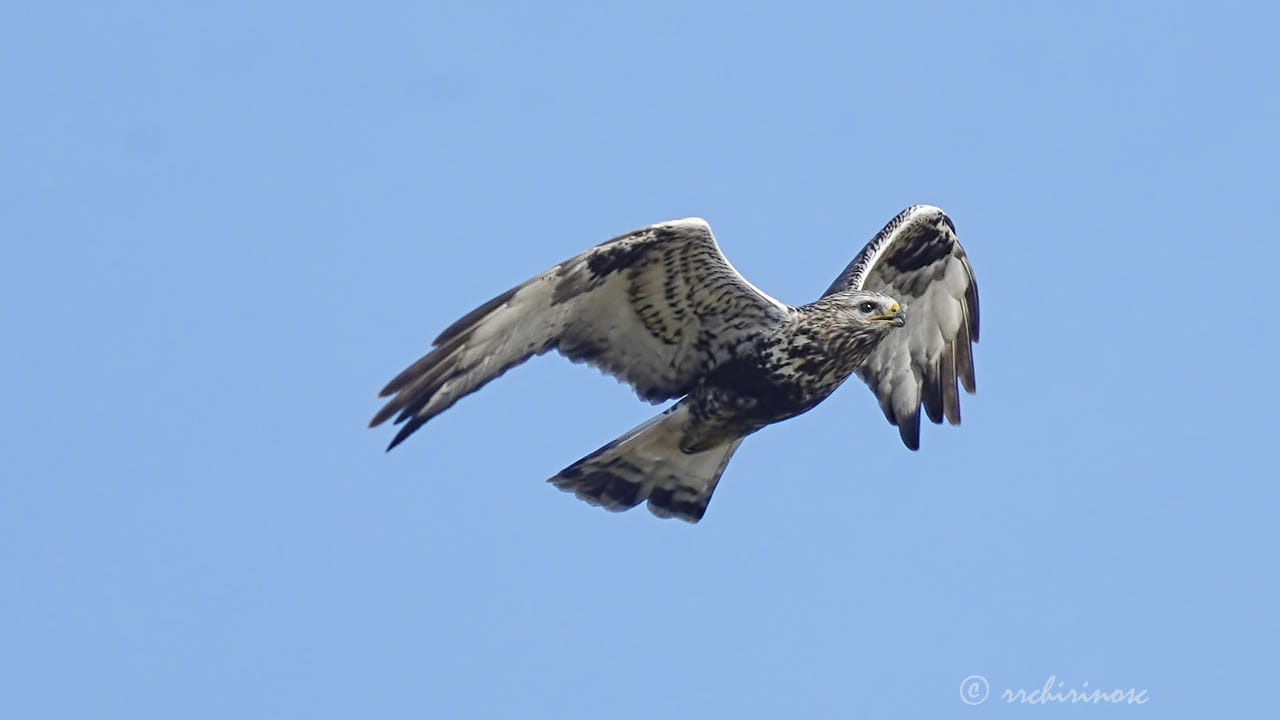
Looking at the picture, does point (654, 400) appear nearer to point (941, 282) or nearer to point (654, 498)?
point (654, 498)

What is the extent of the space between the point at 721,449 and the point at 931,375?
176cm

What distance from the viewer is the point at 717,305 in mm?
10508

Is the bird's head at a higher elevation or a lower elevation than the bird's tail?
higher

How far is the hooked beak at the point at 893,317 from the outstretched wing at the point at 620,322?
55cm

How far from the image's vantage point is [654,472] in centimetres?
1112

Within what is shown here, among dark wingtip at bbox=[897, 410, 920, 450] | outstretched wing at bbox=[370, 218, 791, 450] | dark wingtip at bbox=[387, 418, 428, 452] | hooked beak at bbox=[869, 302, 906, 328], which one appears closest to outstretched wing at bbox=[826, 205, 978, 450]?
dark wingtip at bbox=[897, 410, 920, 450]

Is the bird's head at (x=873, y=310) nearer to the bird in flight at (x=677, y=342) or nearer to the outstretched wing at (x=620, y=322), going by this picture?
the bird in flight at (x=677, y=342)

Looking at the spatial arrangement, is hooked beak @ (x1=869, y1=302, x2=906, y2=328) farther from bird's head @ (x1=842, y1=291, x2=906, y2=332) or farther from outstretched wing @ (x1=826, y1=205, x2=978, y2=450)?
outstretched wing @ (x1=826, y1=205, x2=978, y2=450)

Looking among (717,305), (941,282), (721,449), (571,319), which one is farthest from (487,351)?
(941,282)

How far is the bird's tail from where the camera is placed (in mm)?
10906

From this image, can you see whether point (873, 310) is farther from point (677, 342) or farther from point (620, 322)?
point (620, 322)

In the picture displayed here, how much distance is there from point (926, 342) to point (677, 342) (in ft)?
7.48

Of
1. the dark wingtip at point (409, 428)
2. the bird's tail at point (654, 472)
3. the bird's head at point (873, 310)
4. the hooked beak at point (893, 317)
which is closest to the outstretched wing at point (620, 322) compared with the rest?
the dark wingtip at point (409, 428)

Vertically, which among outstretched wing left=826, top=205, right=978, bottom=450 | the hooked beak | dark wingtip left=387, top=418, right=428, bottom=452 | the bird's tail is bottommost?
dark wingtip left=387, top=418, right=428, bottom=452
